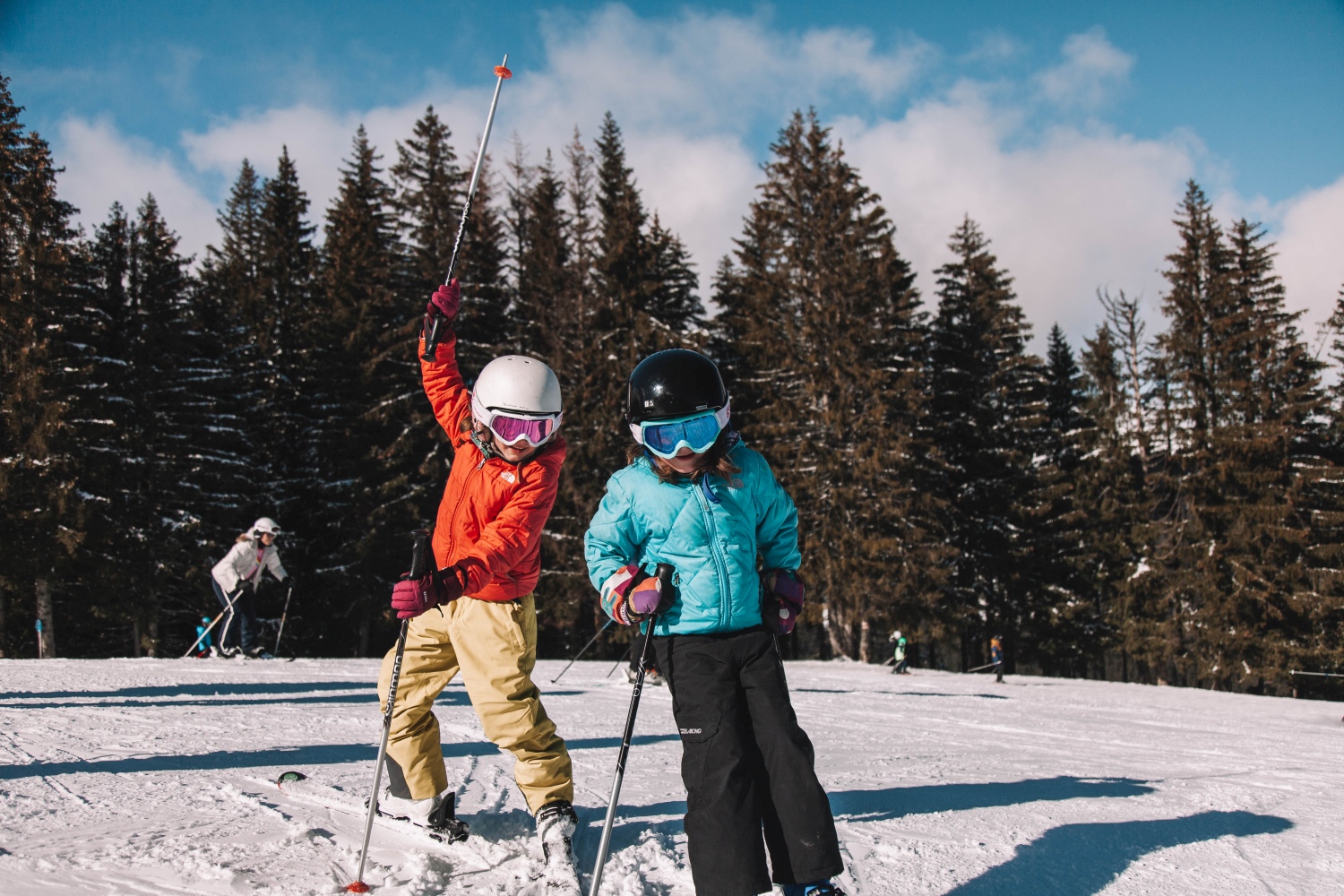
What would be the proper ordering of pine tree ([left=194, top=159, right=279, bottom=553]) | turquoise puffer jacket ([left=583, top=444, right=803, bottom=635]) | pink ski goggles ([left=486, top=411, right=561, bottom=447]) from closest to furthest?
turquoise puffer jacket ([left=583, top=444, right=803, bottom=635]) < pink ski goggles ([left=486, top=411, right=561, bottom=447]) < pine tree ([left=194, top=159, right=279, bottom=553])


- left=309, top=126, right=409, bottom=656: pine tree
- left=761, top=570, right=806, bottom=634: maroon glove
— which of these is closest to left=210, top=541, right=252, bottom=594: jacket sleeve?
left=761, top=570, right=806, bottom=634: maroon glove

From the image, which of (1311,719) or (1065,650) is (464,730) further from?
(1065,650)

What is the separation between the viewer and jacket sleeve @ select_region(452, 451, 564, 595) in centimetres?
309

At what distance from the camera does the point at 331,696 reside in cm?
754

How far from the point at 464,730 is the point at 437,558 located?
9.15ft

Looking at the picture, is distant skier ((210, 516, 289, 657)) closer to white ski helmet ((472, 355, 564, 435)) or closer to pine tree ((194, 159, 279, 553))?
white ski helmet ((472, 355, 564, 435))

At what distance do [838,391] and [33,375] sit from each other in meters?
21.5

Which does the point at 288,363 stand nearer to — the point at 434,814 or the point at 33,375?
the point at 33,375

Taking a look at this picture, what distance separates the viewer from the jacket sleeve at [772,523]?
3.04 metres

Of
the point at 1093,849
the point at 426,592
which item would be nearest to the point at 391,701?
the point at 426,592

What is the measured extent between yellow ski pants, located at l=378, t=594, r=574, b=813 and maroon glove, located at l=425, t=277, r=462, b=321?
144cm

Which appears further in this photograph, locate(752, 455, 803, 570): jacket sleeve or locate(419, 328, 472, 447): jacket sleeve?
locate(419, 328, 472, 447): jacket sleeve

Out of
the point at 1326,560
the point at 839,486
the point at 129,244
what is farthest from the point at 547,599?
the point at 1326,560

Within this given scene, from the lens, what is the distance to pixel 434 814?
10.8ft
